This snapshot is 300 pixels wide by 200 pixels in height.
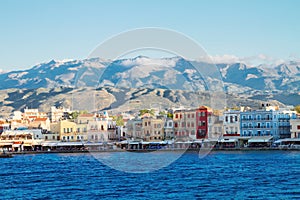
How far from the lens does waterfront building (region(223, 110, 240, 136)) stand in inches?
3209

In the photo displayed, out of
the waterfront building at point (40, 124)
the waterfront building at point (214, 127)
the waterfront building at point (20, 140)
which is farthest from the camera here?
the waterfront building at point (40, 124)

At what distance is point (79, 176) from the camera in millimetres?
45750

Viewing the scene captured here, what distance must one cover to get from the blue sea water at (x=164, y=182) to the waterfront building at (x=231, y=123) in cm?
2601

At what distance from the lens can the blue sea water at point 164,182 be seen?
1358 inches

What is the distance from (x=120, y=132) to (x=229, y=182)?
179 feet

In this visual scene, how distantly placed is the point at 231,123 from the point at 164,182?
4280 cm

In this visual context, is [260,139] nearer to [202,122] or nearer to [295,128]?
[295,128]

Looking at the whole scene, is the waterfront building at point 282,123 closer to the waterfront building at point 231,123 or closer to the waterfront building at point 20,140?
the waterfront building at point 231,123

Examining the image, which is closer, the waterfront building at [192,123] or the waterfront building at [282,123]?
the waterfront building at [282,123]

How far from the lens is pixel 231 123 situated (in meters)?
82.0

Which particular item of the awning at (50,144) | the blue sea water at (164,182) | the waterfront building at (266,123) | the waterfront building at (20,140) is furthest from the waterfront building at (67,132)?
the blue sea water at (164,182)

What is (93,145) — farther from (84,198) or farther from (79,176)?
(84,198)

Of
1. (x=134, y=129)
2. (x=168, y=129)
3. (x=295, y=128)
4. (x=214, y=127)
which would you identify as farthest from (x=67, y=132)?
(x=295, y=128)

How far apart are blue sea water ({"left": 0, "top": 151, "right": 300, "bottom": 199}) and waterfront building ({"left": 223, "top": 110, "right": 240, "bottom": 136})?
2601cm
